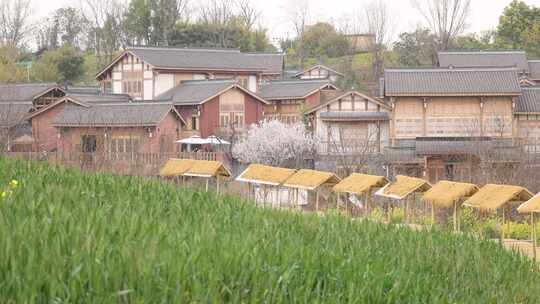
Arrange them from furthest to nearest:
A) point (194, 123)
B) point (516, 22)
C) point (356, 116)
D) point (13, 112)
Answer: point (516, 22)
point (194, 123)
point (356, 116)
point (13, 112)

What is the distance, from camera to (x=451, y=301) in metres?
6.25

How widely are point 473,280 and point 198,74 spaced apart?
124 ft

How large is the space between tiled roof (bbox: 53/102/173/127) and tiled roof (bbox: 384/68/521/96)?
9.09 meters

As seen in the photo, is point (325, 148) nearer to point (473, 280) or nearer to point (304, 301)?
point (473, 280)

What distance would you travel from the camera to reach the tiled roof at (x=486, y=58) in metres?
Answer: 46.1

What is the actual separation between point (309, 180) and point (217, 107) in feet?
70.5

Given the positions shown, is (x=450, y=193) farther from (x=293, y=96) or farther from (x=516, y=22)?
(x=516, y=22)

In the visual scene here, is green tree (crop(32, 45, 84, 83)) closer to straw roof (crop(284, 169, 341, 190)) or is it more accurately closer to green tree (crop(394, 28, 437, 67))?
green tree (crop(394, 28, 437, 67))

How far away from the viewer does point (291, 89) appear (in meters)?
44.9

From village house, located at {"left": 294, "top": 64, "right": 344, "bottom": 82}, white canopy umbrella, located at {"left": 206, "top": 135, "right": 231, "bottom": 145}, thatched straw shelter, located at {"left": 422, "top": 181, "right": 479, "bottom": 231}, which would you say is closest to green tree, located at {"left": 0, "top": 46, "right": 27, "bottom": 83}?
white canopy umbrella, located at {"left": 206, "top": 135, "right": 231, "bottom": 145}

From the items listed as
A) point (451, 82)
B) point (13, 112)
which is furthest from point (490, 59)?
point (13, 112)

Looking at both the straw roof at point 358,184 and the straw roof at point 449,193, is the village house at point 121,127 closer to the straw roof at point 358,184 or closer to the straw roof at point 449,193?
the straw roof at point 358,184

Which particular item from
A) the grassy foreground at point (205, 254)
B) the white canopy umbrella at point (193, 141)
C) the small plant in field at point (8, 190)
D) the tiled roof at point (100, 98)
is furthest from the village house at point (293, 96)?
the small plant in field at point (8, 190)

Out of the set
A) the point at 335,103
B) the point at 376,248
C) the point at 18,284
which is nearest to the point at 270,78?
the point at 335,103
